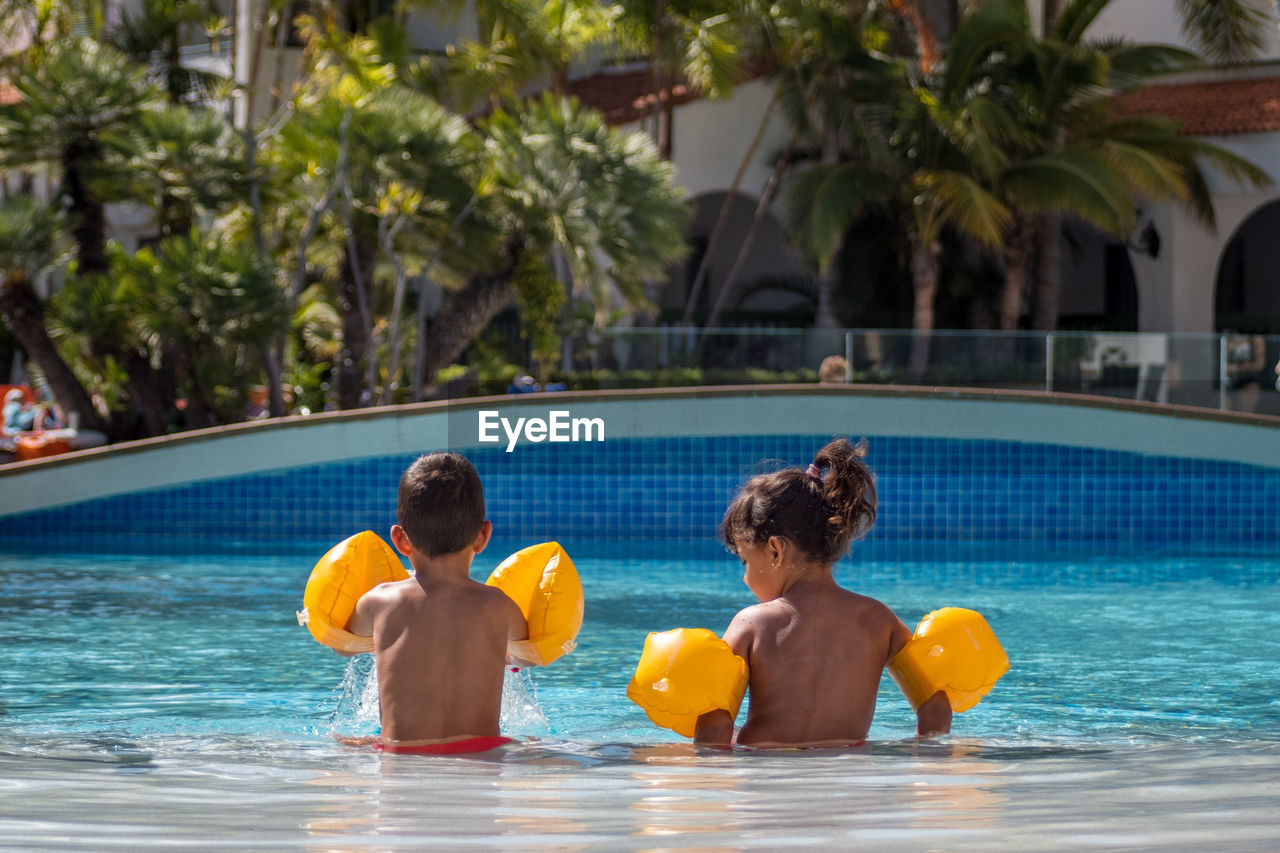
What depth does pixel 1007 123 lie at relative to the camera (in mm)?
17438

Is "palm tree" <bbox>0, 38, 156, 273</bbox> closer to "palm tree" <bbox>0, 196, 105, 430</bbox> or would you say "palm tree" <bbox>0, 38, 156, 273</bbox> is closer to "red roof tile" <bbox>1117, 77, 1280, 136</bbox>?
"palm tree" <bbox>0, 196, 105, 430</bbox>

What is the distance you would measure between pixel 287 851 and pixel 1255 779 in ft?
7.06

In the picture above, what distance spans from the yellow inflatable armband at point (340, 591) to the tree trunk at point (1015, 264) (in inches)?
652

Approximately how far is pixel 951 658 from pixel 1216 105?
63.1ft

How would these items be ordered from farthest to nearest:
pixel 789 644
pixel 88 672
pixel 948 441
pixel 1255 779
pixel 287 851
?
pixel 948 441
pixel 88 672
pixel 789 644
pixel 1255 779
pixel 287 851

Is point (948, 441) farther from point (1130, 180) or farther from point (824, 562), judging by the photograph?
point (824, 562)

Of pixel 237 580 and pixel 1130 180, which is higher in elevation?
pixel 1130 180

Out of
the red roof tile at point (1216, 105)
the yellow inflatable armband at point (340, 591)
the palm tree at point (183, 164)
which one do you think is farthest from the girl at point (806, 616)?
the red roof tile at point (1216, 105)

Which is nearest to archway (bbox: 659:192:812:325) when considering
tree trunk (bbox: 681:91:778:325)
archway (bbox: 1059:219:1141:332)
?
tree trunk (bbox: 681:91:778:325)

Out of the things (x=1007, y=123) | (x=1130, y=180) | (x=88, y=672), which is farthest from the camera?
(x=1130, y=180)

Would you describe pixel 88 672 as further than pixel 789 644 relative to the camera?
Yes

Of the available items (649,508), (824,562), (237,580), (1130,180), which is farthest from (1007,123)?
(824,562)

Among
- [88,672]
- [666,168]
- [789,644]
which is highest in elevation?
[666,168]

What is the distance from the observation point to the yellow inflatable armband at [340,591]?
12.7 feet
